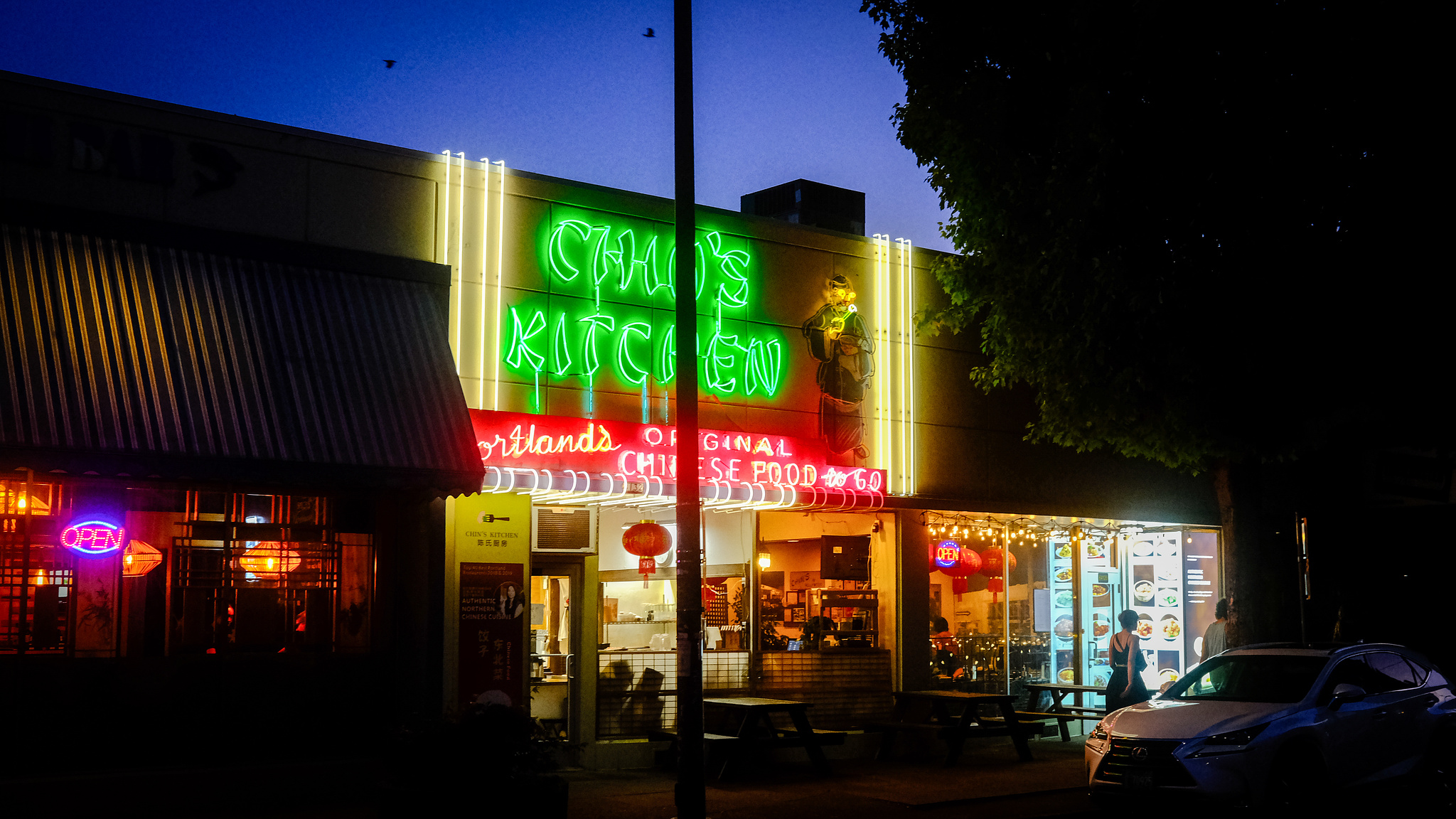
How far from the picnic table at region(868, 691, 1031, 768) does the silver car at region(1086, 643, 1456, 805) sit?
9.44 feet

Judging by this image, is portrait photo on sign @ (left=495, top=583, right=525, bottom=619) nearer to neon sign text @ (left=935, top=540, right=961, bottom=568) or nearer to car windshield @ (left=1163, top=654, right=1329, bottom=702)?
neon sign text @ (left=935, top=540, right=961, bottom=568)

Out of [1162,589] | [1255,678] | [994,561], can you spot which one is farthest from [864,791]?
[1162,589]

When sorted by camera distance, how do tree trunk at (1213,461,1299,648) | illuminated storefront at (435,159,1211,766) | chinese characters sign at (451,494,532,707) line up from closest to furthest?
chinese characters sign at (451,494,532,707) < illuminated storefront at (435,159,1211,766) < tree trunk at (1213,461,1299,648)

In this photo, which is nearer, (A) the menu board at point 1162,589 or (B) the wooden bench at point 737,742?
(B) the wooden bench at point 737,742

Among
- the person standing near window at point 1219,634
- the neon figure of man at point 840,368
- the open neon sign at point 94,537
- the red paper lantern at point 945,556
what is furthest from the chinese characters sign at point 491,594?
the person standing near window at point 1219,634

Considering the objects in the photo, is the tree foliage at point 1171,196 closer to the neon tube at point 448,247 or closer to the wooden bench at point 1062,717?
the wooden bench at point 1062,717

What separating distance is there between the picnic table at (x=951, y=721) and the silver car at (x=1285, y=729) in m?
2.88

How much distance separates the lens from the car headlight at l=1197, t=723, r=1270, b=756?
415 inches

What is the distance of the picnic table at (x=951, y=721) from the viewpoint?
14867 millimetres

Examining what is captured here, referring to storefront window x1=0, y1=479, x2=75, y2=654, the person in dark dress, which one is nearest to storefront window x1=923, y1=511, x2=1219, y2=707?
the person in dark dress

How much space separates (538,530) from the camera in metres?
14.1

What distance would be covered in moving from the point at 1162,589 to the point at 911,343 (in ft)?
22.5

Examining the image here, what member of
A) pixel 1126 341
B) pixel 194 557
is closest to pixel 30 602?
pixel 194 557

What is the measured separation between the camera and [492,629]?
1329 centimetres
